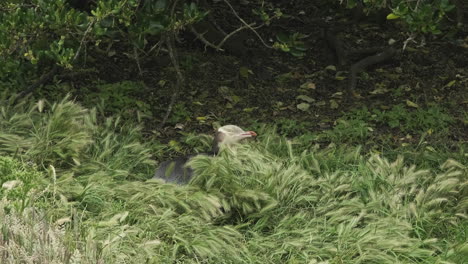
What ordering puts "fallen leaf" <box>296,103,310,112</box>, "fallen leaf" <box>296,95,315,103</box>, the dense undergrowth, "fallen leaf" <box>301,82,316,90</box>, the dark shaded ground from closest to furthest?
the dense undergrowth, the dark shaded ground, "fallen leaf" <box>296,103,310,112</box>, "fallen leaf" <box>296,95,315,103</box>, "fallen leaf" <box>301,82,316,90</box>

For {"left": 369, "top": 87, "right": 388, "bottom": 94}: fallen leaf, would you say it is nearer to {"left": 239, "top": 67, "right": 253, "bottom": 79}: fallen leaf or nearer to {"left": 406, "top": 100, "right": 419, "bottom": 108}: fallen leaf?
{"left": 406, "top": 100, "right": 419, "bottom": 108}: fallen leaf

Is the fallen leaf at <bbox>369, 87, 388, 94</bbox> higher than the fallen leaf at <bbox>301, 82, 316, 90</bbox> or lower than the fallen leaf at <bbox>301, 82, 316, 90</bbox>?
higher

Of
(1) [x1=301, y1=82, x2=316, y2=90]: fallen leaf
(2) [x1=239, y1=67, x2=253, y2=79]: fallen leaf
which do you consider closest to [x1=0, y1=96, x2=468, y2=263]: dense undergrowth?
(1) [x1=301, y1=82, x2=316, y2=90]: fallen leaf

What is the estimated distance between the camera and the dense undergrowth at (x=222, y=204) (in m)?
3.98

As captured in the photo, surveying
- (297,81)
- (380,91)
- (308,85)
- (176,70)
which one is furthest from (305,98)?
(176,70)

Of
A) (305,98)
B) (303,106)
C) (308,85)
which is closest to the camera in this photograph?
(303,106)

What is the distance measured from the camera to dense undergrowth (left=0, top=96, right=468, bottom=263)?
398 centimetres

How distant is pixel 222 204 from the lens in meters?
4.64

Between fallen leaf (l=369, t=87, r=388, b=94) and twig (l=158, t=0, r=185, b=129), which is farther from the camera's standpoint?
fallen leaf (l=369, t=87, r=388, b=94)

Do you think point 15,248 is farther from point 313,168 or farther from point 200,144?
point 200,144

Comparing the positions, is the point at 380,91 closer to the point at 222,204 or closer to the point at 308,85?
the point at 308,85

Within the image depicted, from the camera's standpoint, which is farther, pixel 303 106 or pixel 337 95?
pixel 337 95

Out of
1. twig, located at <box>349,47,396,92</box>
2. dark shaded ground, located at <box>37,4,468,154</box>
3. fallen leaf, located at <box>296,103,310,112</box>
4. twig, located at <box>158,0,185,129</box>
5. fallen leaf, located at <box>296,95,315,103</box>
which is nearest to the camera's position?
twig, located at <box>158,0,185,129</box>

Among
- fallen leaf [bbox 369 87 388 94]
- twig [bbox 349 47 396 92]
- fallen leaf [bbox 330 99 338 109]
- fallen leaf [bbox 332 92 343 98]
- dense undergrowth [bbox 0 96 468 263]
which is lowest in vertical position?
fallen leaf [bbox 332 92 343 98]
